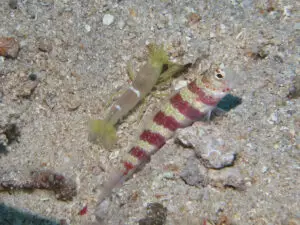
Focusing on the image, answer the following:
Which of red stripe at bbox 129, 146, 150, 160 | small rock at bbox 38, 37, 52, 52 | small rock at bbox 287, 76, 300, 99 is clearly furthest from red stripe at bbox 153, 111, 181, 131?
small rock at bbox 38, 37, 52, 52

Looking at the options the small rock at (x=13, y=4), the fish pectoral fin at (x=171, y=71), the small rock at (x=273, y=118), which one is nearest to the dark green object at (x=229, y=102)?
the small rock at (x=273, y=118)

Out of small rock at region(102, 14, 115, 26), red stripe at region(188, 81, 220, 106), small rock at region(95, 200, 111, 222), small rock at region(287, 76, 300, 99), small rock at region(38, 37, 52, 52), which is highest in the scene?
small rock at region(38, 37, 52, 52)

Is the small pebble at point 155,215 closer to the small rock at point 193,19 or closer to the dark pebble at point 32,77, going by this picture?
the dark pebble at point 32,77

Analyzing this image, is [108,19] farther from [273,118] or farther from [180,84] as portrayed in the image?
[273,118]

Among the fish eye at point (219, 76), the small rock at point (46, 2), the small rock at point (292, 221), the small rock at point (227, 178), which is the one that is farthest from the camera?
the small rock at point (46, 2)

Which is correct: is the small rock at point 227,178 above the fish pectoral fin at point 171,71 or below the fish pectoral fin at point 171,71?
below

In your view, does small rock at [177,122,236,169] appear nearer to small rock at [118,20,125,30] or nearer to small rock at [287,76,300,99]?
small rock at [287,76,300,99]

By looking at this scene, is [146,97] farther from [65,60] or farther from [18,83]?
[18,83]
